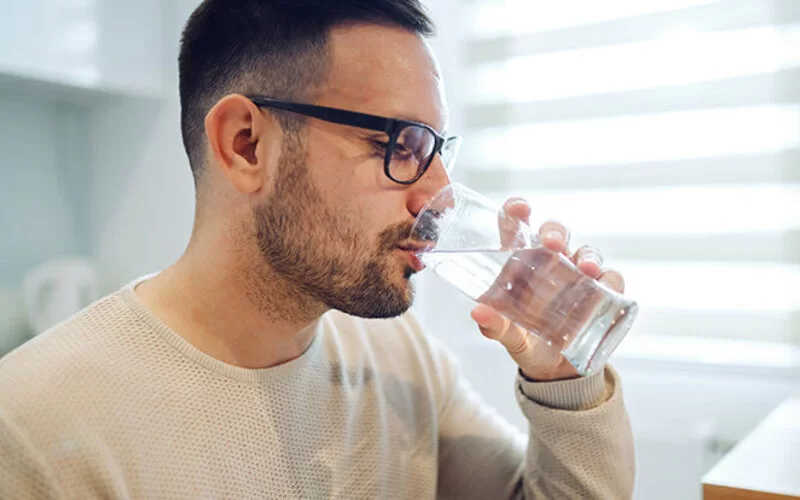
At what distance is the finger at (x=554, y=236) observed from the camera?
907 mm

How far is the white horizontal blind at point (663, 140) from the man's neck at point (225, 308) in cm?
106

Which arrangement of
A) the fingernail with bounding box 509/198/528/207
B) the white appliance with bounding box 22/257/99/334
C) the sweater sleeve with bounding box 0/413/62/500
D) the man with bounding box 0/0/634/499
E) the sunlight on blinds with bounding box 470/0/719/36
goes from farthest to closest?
the white appliance with bounding box 22/257/99/334 → the sunlight on blinds with bounding box 470/0/719/36 → the fingernail with bounding box 509/198/528/207 → the man with bounding box 0/0/634/499 → the sweater sleeve with bounding box 0/413/62/500

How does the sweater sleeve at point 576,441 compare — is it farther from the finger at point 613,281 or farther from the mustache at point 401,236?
the mustache at point 401,236

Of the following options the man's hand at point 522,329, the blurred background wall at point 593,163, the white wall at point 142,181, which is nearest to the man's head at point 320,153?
the man's hand at point 522,329

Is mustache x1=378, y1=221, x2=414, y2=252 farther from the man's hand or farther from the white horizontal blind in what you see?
the white horizontal blind

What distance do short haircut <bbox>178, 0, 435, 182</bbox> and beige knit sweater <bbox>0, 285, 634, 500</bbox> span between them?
29 centimetres

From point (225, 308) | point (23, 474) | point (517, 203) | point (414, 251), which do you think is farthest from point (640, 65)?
point (23, 474)

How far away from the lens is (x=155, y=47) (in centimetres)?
204

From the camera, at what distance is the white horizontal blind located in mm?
1659

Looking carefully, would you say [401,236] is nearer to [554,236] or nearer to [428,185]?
[428,185]

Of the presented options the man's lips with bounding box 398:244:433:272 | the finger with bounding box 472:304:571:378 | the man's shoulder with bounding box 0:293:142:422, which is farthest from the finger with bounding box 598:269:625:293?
the man's shoulder with bounding box 0:293:142:422

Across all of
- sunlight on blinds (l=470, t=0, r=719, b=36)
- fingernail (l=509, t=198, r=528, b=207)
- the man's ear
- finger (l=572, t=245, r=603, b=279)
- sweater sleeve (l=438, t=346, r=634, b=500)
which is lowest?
sweater sleeve (l=438, t=346, r=634, b=500)

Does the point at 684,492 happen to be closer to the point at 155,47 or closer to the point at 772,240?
the point at 772,240

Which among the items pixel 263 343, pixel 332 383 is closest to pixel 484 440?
pixel 332 383
